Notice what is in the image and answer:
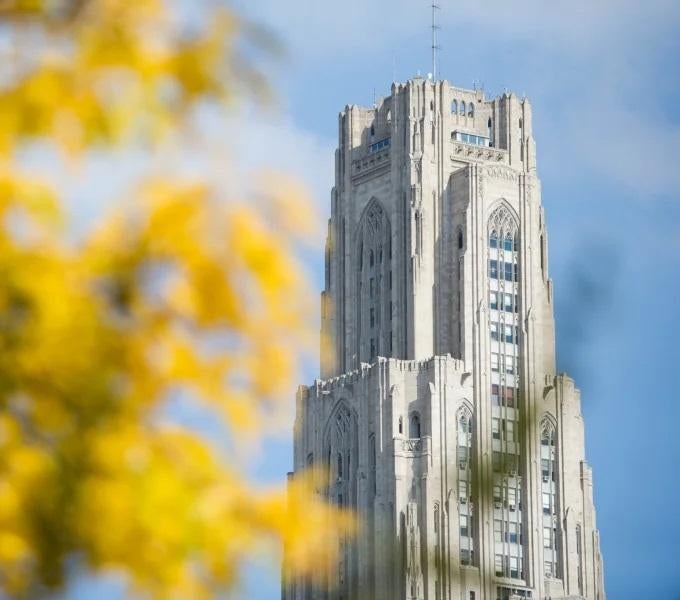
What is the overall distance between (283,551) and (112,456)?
3.40ft

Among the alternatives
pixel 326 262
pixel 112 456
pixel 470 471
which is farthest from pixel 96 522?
pixel 326 262

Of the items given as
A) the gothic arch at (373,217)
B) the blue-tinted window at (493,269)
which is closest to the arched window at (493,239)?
the blue-tinted window at (493,269)

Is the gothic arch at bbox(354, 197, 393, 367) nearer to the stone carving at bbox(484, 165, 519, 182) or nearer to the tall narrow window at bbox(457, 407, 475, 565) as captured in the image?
the tall narrow window at bbox(457, 407, 475, 565)

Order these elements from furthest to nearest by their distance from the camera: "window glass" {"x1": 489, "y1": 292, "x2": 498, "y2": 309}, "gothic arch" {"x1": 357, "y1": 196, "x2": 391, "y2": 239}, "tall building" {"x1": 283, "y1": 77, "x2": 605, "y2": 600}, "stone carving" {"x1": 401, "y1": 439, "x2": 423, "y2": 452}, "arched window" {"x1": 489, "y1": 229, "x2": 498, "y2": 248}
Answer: "gothic arch" {"x1": 357, "y1": 196, "x2": 391, "y2": 239}, "arched window" {"x1": 489, "y1": 229, "x2": 498, "y2": 248}, "window glass" {"x1": 489, "y1": 292, "x2": 498, "y2": 309}, "tall building" {"x1": 283, "y1": 77, "x2": 605, "y2": 600}, "stone carving" {"x1": 401, "y1": 439, "x2": 423, "y2": 452}

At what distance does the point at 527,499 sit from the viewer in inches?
4946

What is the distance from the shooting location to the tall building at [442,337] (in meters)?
122

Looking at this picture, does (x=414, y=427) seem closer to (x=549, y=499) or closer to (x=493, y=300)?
(x=549, y=499)

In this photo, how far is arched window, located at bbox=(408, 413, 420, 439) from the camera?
124 meters

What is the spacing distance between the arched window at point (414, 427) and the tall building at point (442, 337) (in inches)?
4.8

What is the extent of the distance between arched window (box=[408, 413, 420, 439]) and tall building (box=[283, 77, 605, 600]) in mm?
123

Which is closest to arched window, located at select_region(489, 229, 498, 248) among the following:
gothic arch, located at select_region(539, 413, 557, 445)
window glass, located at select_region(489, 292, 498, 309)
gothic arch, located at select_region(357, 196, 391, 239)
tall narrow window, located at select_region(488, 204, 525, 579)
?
tall narrow window, located at select_region(488, 204, 525, 579)

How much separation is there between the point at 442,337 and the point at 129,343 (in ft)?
395

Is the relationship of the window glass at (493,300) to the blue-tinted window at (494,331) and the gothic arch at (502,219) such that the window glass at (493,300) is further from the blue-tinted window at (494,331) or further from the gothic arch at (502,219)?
the gothic arch at (502,219)

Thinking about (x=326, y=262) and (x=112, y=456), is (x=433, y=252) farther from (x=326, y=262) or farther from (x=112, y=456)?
(x=112, y=456)
